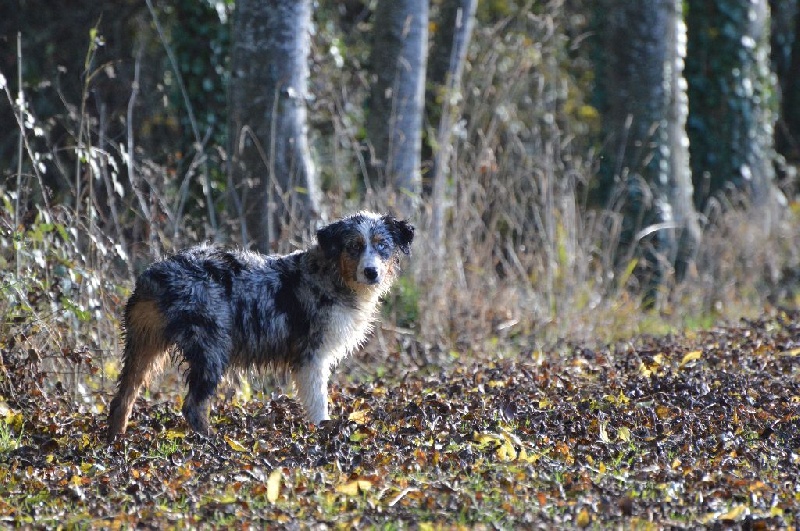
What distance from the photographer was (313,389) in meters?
6.81

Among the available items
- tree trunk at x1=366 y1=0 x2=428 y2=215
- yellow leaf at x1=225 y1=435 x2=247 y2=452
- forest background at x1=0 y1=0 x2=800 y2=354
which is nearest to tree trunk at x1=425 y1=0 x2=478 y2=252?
forest background at x1=0 y1=0 x2=800 y2=354

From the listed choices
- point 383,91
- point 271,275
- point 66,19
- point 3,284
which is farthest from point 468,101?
point 3,284

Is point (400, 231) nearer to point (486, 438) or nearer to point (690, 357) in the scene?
point (486, 438)

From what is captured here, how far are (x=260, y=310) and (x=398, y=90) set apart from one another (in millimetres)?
4270

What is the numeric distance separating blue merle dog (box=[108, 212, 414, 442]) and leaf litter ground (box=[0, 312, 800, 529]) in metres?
0.31

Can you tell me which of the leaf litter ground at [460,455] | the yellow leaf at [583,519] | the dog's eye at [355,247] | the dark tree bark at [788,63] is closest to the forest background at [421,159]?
the leaf litter ground at [460,455]

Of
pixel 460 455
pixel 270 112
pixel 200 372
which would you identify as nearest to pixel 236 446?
pixel 200 372

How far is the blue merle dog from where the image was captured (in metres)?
6.31

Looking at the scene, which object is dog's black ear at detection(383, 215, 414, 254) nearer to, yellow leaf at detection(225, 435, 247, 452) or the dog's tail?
the dog's tail

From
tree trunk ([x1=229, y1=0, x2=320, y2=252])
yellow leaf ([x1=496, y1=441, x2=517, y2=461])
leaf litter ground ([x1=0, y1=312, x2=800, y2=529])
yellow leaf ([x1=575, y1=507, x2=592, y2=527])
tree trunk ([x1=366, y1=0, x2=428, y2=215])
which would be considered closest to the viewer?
yellow leaf ([x1=575, y1=507, x2=592, y2=527])

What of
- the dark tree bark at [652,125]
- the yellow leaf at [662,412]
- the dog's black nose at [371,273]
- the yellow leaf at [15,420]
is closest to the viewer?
the yellow leaf at [15,420]

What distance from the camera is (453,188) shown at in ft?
34.2

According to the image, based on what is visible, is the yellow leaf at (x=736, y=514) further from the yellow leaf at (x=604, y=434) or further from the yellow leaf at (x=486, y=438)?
the yellow leaf at (x=486, y=438)

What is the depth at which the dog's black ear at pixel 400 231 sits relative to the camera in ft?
23.8
